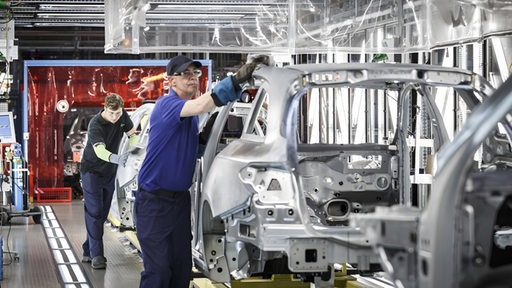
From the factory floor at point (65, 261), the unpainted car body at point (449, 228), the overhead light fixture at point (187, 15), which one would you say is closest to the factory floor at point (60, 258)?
the factory floor at point (65, 261)

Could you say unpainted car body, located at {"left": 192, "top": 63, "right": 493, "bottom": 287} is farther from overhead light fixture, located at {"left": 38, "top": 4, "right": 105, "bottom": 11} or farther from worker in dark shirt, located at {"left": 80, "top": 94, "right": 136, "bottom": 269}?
overhead light fixture, located at {"left": 38, "top": 4, "right": 105, "bottom": 11}

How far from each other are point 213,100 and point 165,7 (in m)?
4.43

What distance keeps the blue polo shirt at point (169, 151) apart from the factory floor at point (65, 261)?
182 cm

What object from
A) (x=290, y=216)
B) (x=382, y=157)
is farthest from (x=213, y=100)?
(x=382, y=157)

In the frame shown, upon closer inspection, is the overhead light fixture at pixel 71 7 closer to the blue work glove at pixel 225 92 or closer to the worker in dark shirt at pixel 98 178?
the worker in dark shirt at pixel 98 178

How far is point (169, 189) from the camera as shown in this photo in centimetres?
684

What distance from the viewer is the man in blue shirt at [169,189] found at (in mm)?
6750

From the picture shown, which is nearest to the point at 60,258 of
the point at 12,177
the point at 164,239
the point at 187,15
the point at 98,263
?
the point at 98,263

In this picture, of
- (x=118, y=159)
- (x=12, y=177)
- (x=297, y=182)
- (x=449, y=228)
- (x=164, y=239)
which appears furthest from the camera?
(x=12, y=177)

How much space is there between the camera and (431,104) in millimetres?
6949

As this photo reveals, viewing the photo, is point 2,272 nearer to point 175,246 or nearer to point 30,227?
point 175,246

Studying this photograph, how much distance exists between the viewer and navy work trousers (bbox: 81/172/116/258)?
1045cm

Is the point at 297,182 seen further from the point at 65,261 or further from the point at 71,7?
the point at 71,7

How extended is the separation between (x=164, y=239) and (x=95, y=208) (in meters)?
3.87
